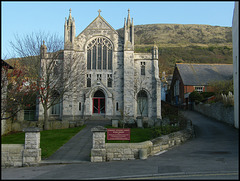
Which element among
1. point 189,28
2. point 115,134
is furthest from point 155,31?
point 115,134

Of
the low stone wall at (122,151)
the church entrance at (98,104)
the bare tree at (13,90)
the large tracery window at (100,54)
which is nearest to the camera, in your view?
the low stone wall at (122,151)

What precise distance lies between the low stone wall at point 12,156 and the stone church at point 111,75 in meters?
21.1

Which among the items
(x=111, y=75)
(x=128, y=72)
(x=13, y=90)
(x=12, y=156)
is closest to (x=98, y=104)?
(x=111, y=75)

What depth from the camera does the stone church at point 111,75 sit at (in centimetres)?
3478

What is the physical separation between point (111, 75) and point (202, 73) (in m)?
24.0

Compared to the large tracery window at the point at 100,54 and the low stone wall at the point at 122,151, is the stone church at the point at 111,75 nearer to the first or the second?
the large tracery window at the point at 100,54

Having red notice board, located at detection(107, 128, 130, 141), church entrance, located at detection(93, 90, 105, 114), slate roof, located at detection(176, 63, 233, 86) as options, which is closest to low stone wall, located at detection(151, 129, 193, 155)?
red notice board, located at detection(107, 128, 130, 141)

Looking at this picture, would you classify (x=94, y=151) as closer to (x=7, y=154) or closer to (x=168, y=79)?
(x=7, y=154)

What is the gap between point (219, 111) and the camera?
33.2 meters

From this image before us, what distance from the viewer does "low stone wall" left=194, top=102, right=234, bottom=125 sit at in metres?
28.8

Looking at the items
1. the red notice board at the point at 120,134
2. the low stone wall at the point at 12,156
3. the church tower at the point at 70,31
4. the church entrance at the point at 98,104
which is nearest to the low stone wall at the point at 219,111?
the church entrance at the point at 98,104

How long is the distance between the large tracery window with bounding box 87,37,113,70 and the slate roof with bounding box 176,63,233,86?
1986cm

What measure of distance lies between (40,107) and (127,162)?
78.1 ft

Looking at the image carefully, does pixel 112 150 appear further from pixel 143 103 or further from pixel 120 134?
pixel 143 103
